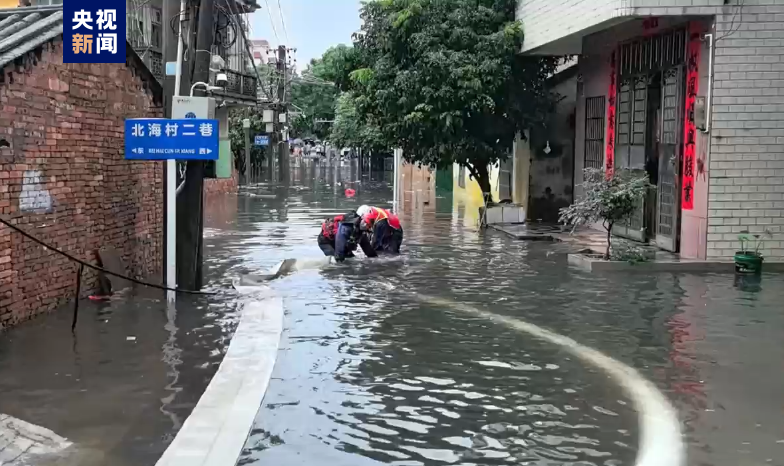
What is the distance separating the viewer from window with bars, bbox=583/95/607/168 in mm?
19634

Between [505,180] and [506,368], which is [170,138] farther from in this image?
[505,180]

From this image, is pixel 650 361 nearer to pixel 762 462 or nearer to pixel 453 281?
pixel 762 462

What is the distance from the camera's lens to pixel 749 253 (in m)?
13.0

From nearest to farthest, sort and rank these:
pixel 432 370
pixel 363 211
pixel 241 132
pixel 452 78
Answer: pixel 432 370
pixel 363 211
pixel 452 78
pixel 241 132

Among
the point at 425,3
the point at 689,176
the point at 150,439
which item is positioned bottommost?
the point at 150,439

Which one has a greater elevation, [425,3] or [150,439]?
[425,3]

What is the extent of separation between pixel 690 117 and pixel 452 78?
629cm

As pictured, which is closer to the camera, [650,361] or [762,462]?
[762,462]

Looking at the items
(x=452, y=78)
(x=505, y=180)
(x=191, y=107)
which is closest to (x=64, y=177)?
(x=191, y=107)

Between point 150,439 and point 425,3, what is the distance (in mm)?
16247

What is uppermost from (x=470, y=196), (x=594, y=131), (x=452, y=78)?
(x=452, y=78)

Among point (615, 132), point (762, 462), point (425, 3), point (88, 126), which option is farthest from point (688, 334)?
point (425, 3)

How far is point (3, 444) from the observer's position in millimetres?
5293

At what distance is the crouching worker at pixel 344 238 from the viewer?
14180 mm
